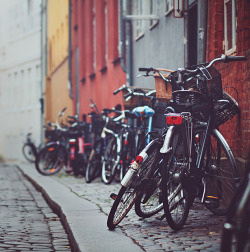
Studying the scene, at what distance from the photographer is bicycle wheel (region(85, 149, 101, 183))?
40.5ft

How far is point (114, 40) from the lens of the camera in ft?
60.8

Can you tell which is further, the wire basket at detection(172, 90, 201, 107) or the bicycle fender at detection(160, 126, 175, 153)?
→ the wire basket at detection(172, 90, 201, 107)

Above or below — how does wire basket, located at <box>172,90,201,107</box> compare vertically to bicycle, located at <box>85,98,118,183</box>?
above

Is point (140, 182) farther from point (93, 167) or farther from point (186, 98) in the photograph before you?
point (93, 167)

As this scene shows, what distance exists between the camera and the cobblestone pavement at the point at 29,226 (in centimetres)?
609

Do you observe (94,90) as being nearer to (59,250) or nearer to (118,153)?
(118,153)

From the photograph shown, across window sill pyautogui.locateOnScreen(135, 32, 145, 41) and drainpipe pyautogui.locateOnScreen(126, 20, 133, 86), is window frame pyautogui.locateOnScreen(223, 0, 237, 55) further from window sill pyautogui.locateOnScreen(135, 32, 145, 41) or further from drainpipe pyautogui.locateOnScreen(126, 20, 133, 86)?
drainpipe pyautogui.locateOnScreen(126, 20, 133, 86)

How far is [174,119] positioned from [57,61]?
1023 inches

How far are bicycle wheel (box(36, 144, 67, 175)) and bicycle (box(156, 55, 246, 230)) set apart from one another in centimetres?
919

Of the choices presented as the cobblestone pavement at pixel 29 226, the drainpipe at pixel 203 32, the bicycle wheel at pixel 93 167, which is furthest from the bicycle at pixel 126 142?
the cobblestone pavement at pixel 29 226

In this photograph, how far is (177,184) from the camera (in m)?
6.09

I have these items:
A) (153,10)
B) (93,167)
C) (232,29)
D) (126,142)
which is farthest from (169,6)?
(232,29)

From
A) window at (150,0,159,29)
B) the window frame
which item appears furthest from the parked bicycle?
window at (150,0,159,29)

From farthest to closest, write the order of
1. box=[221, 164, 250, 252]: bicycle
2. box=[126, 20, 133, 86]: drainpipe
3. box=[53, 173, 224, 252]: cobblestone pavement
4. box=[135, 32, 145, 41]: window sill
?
box=[126, 20, 133, 86]: drainpipe → box=[135, 32, 145, 41]: window sill → box=[53, 173, 224, 252]: cobblestone pavement → box=[221, 164, 250, 252]: bicycle
